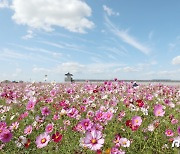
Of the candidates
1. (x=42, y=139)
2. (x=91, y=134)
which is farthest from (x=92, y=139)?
(x=42, y=139)

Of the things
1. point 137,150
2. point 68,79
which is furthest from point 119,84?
point 68,79

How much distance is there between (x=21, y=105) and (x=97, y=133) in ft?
18.3

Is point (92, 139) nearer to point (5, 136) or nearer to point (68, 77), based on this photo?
point (5, 136)

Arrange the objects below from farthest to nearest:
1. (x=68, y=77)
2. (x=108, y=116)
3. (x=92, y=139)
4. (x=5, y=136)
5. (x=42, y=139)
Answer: (x=68, y=77), (x=108, y=116), (x=5, y=136), (x=42, y=139), (x=92, y=139)

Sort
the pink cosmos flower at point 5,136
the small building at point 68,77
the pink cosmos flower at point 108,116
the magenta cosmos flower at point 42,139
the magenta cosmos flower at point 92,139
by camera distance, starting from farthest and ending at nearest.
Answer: the small building at point 68,77 → the pink cosmos flower at point 108,116 → the pink cosmos flower at point 5,136 → the magenta cosmos flower at point 42,139 → the magenta cosmos flower at point 92,139

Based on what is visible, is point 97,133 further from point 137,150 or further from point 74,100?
point 74,100

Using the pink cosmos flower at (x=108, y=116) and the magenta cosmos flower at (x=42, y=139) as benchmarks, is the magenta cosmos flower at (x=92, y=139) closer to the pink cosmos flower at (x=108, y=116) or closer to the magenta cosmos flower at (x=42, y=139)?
→ the magenta cosmos flower at (x=42, y=139)

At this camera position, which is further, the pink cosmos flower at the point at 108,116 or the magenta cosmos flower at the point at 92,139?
the pink cosmos flower at the point at 108,116

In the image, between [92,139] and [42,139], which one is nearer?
[92,139]

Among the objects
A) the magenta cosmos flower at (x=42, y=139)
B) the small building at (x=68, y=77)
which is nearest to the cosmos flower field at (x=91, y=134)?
the magenta cosmos flower at (x=42, y=139)

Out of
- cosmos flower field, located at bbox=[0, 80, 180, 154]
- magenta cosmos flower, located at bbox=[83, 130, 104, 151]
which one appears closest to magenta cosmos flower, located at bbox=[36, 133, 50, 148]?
cosmos flower field, located at bbox=[0, 80, 180, 154]

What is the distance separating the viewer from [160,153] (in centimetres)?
431

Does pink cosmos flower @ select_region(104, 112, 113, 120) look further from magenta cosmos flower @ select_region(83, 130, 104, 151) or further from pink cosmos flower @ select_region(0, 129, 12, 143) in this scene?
pink cosmos flower @ select_region(0, 129, 12, 143)

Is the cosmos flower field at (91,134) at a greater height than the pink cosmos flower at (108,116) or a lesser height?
lesser
